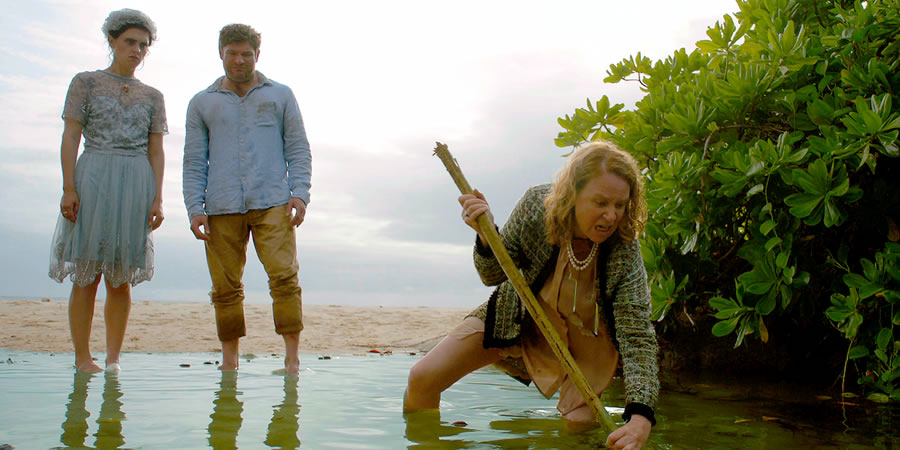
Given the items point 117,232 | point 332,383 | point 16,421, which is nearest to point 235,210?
point 117,232

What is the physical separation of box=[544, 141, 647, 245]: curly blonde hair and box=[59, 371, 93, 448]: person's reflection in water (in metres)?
2.09

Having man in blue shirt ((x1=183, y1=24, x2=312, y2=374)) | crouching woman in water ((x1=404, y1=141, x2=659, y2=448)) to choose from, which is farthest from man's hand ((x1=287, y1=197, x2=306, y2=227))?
crouching woman in water ((x1=404, y1=141, x2=659, y2=448))

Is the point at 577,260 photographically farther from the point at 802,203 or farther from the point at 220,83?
the point at 220,83

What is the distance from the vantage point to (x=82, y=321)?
526 cm

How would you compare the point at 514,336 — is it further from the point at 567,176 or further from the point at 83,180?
the point at 83,180

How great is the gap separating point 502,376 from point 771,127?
272 centimetres

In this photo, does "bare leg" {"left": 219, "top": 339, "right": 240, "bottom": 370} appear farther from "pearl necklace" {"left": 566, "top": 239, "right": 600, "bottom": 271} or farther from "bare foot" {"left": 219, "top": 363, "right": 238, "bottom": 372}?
"pearl necklace" {"left": 566, "top": 239, "right": 600, "bottom": 271}

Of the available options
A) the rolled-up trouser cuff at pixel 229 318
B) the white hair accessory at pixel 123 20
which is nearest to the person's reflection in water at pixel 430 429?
the rolled-up trouser cuff at pixel 229 318

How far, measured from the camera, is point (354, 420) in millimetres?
3537

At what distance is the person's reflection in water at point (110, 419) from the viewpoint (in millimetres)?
2938

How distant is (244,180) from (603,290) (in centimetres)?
297

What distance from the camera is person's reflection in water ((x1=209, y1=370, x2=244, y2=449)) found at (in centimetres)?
301

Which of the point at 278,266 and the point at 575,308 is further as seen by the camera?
the point at 278,266

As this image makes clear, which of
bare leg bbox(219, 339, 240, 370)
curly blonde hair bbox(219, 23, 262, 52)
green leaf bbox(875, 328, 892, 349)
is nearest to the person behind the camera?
green leaf bbox(875, 328, 892, 349)
